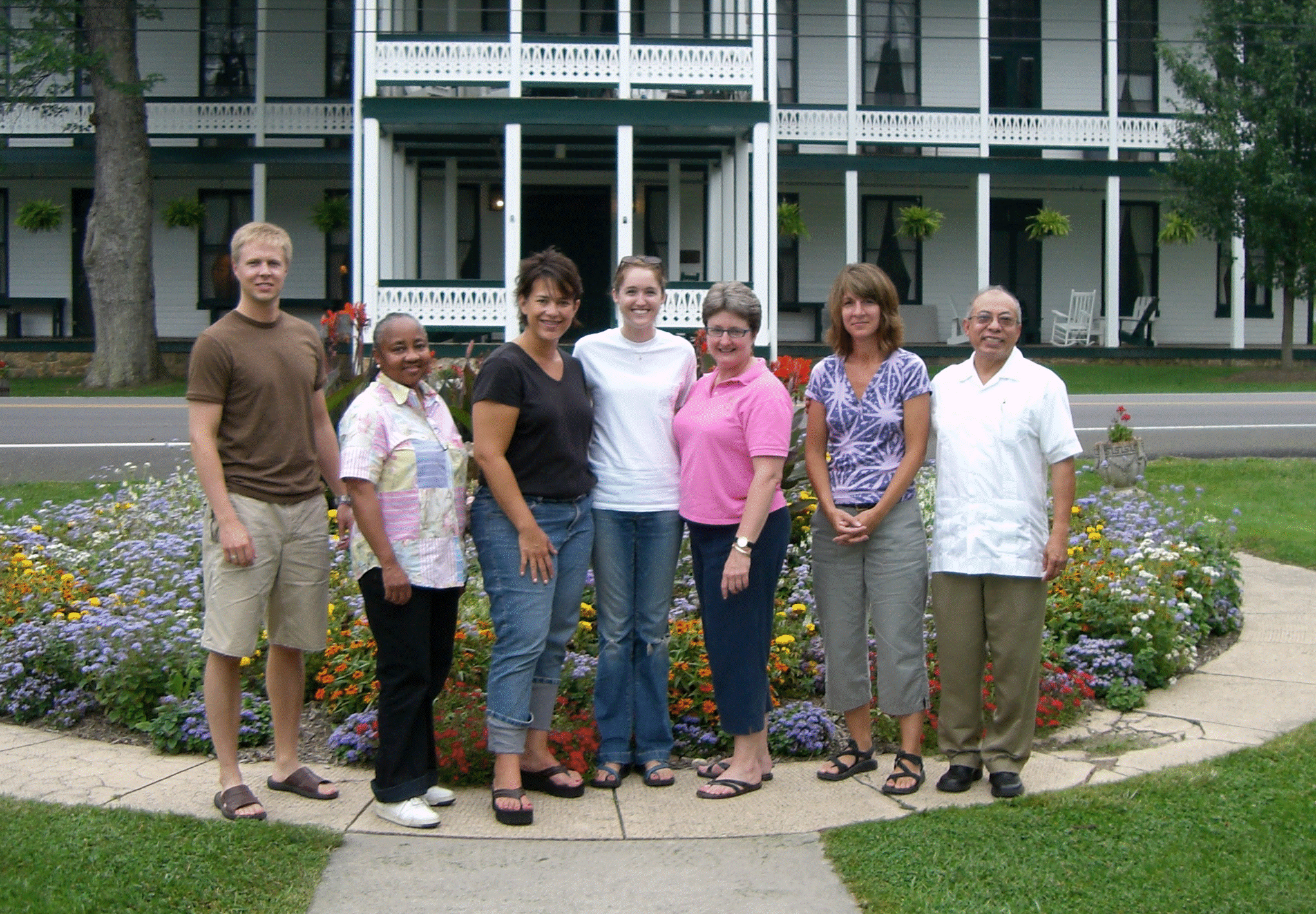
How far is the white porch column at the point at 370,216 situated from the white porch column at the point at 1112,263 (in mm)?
14509

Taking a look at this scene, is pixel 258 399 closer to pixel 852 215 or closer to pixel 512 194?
pixel 512 194

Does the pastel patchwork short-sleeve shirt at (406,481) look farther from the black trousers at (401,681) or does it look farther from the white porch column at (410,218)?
the white porch column at (410,218)

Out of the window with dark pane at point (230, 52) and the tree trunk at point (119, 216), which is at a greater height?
the window with dark pane at point (230, 52)

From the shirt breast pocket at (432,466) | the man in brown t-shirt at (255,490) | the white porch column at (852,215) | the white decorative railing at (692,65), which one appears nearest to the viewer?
the man in brown t-shirt at (255,490)

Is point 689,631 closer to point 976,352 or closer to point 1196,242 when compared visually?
point 976,352

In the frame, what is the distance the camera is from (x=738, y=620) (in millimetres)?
4895

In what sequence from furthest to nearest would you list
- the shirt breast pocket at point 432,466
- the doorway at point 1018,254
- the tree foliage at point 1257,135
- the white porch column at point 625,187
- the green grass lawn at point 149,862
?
the doorway at point 1018,254 < the tree foliage at point 1257,135 < the white porch column at point 625,187 < the shirt breast pocket at point 432,466 < the green grass lawn at point 149,862

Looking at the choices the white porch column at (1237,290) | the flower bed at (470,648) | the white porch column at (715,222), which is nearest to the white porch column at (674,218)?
the white porch column at (715,222)

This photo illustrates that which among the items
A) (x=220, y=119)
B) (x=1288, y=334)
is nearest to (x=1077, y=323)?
(x=1288, y=334)

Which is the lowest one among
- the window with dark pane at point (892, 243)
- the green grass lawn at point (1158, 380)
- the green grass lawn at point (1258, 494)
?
the green grass lawn at point (1258, 494)

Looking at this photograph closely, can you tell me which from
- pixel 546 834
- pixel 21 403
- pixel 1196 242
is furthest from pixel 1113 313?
pixel 546 834

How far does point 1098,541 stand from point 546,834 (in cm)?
445

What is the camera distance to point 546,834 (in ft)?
14.7

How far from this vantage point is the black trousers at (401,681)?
4.50 m
